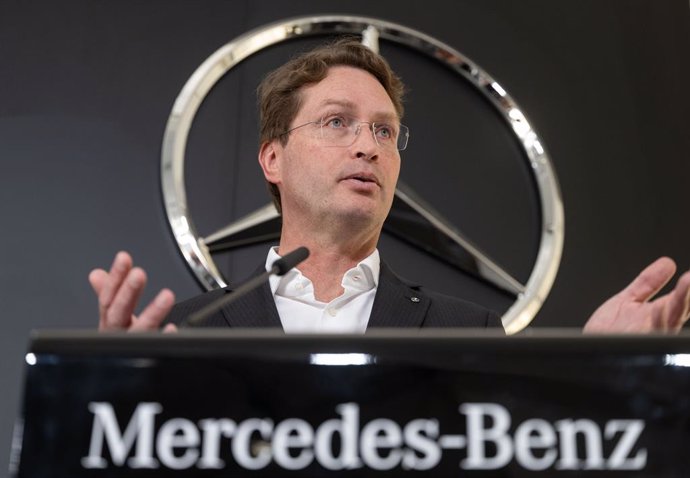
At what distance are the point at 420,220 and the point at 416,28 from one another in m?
0.58

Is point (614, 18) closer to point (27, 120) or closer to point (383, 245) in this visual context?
point (383, 245)

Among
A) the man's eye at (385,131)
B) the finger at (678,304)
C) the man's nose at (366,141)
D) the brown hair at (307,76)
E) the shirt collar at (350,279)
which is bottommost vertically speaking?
the finger at (678,304)

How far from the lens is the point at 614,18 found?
8.25 feet

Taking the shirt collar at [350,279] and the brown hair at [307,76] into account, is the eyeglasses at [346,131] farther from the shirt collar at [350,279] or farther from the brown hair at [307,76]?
the shirt collar at [350,279]

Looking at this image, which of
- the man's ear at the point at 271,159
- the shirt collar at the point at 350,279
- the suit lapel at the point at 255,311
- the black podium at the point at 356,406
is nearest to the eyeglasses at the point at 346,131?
the man's ear at the point at 271,159

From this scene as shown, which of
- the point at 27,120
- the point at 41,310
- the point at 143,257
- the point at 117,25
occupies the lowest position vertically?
the point at 41,310

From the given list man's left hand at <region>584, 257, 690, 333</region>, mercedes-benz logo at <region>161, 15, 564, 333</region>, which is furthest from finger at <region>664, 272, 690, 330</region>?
mercedes-benz logo at <region>161, 15, 564, 333</region>

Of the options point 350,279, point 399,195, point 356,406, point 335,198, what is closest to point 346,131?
point 335,198

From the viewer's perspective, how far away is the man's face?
1577 mm

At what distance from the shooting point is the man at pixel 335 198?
1.47 m

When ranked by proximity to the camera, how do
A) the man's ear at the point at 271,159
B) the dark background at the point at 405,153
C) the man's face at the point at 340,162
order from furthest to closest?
the dark background at the point at 405,153
the man's ear at the point at 271,159
the man's face at the point at 340,162

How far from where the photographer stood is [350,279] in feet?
5.11

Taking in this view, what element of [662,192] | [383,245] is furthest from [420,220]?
[662,192]

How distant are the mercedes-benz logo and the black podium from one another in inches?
55.6
